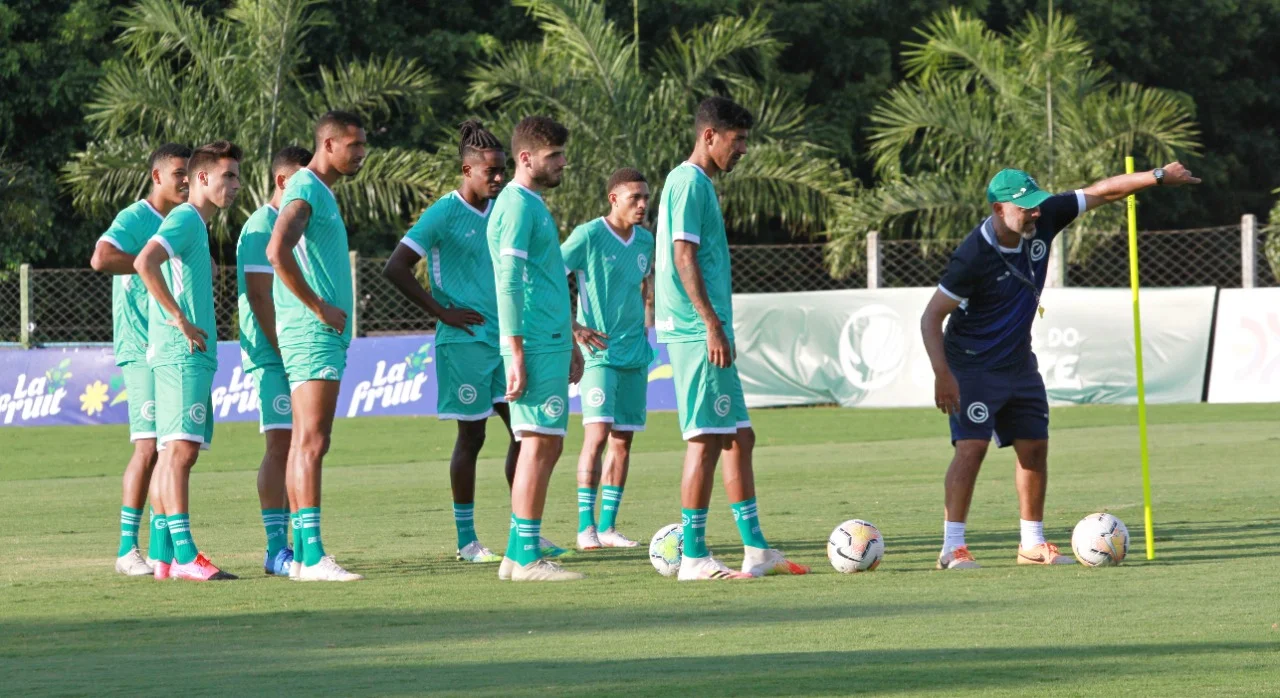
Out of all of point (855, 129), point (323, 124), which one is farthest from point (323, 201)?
point (855, 129)

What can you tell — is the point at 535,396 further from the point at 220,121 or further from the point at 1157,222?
the point at 1157,222

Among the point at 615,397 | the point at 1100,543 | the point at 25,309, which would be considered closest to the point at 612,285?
the point at 615,397

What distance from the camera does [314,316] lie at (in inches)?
349

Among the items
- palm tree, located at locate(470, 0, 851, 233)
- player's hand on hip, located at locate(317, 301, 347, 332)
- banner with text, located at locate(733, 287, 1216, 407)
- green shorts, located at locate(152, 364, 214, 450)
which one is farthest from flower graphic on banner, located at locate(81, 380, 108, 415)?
player's hand on hip, located at locate(317, 301, 347, 332)

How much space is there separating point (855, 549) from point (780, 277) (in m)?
20.2

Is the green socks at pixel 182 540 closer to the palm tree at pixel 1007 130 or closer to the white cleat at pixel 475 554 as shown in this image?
the white cleat at pixel 475 554

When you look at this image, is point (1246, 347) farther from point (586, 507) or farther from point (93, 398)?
point (93, 398)

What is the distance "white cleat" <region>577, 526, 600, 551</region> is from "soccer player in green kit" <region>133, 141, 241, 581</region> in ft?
7.27

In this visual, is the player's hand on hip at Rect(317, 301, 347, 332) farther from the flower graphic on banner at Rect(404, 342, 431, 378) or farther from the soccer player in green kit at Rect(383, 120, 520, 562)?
the flower graphic on banner at Rect(404, 342, 431, 378)

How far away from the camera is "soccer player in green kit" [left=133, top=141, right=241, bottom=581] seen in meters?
9.19

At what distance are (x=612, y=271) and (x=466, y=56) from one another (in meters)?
24.6

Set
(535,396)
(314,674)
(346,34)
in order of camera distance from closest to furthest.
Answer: (314,674), (535,396), (346,34)

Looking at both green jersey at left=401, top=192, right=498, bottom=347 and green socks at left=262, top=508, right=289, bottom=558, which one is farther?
green jersey at left=401, top=192, right=498, bottom=347

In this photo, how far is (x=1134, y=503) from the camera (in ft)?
39.2
